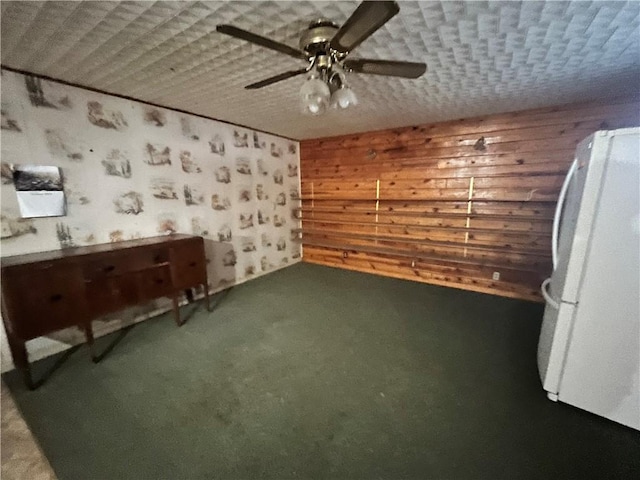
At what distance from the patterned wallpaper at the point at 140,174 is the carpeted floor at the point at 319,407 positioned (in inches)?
40.1

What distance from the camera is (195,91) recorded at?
2436 millimetres

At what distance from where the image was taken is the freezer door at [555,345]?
164 centimetres

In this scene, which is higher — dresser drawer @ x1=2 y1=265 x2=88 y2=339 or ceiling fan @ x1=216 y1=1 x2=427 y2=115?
ceiling fan @ x1=216 y1=1 x2=427 y2=115

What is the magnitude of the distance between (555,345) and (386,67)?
6.19 ft

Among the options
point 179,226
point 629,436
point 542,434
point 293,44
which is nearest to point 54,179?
point 179,226

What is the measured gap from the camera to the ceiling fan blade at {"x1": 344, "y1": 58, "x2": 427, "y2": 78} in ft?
4.64

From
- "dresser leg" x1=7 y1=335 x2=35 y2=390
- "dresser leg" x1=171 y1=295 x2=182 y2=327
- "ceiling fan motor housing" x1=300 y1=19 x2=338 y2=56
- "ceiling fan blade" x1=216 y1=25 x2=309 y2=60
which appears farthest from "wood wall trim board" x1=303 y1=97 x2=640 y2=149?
"dresser leg" x1=7 y1=335 x2=35 y2=390

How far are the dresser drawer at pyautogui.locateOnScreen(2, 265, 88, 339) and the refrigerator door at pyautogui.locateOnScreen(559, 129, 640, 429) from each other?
3.25 meters

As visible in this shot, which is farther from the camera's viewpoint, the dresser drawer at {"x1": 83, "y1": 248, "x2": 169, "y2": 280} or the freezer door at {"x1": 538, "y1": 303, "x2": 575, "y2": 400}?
the dresser drawer at {"x1": 83, "y1": 248, "x2": 169, "y2": 280}

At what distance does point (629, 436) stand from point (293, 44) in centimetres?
287

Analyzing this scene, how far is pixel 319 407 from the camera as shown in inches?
67.6

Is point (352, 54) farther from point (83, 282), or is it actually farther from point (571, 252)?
point (83, 282)

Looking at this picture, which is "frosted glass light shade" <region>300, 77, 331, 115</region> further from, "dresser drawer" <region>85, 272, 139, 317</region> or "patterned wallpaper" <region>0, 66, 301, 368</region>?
"patterned wallpaper" <region>0, 66, 301, 368</region>

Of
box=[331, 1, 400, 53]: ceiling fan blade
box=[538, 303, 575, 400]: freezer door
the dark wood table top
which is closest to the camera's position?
box=[331, 1, 400, 53]: ceiling fan blade
